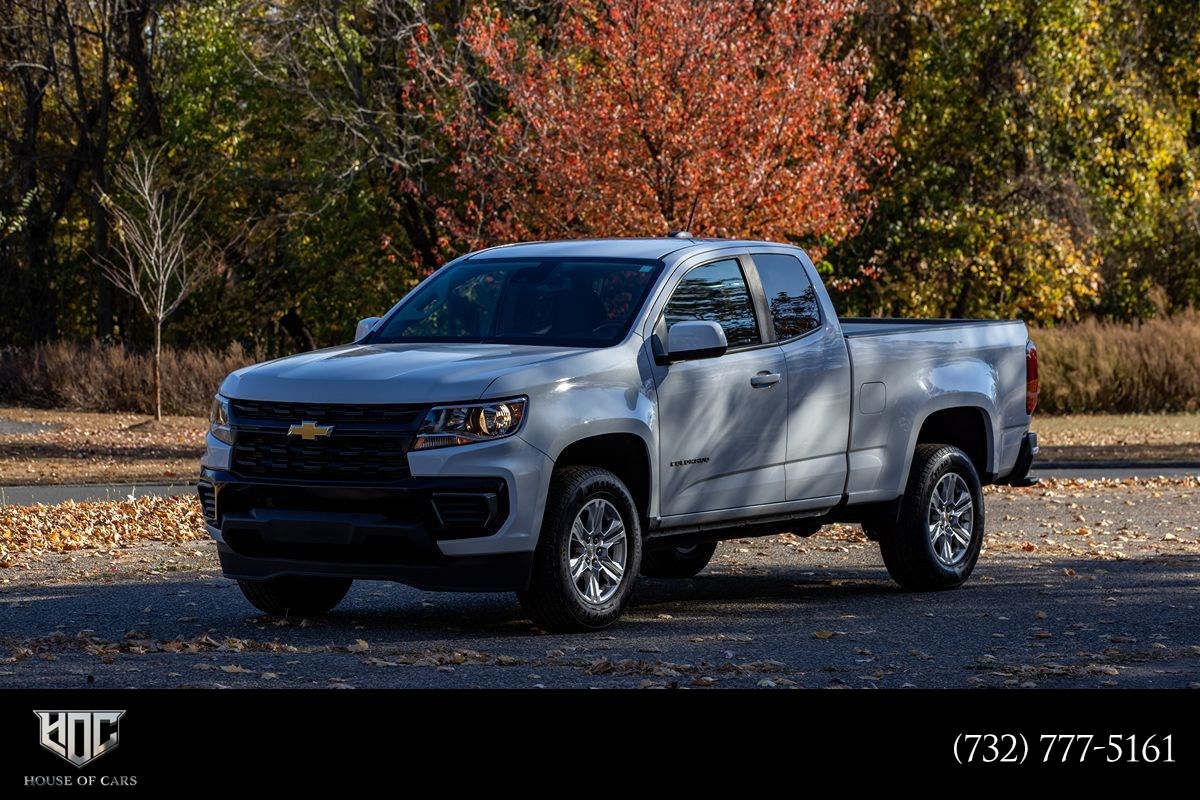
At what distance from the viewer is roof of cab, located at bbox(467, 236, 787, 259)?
10180 millimetres

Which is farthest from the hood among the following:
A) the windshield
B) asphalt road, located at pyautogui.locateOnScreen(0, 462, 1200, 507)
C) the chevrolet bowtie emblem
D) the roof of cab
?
asphalt road, located at pyautogui.locateOnScreen(0, 462, 1200, 507)

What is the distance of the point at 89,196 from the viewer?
144 feet

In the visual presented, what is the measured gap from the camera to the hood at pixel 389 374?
8766 mm

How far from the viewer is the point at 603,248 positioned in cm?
1035

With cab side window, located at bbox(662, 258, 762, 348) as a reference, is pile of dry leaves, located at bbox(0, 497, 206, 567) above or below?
below

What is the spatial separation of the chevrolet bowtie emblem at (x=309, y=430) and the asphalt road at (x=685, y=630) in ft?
3.29

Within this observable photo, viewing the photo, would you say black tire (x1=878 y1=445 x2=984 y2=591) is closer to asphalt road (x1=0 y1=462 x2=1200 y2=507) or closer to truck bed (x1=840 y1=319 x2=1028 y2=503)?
truck bed (x1=840 y1=319 x2=1028 y2=503)

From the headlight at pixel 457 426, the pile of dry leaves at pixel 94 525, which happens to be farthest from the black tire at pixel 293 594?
the pile of dry leaves at pixel 94 525

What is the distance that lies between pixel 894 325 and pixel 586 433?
11.5 feet

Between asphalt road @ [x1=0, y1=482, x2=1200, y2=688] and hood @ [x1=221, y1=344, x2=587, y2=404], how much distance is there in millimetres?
1194

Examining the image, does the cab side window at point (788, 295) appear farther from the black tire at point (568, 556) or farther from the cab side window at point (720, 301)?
the black tire at point (568, 556)

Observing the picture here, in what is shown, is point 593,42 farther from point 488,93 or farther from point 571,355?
point 571,355
